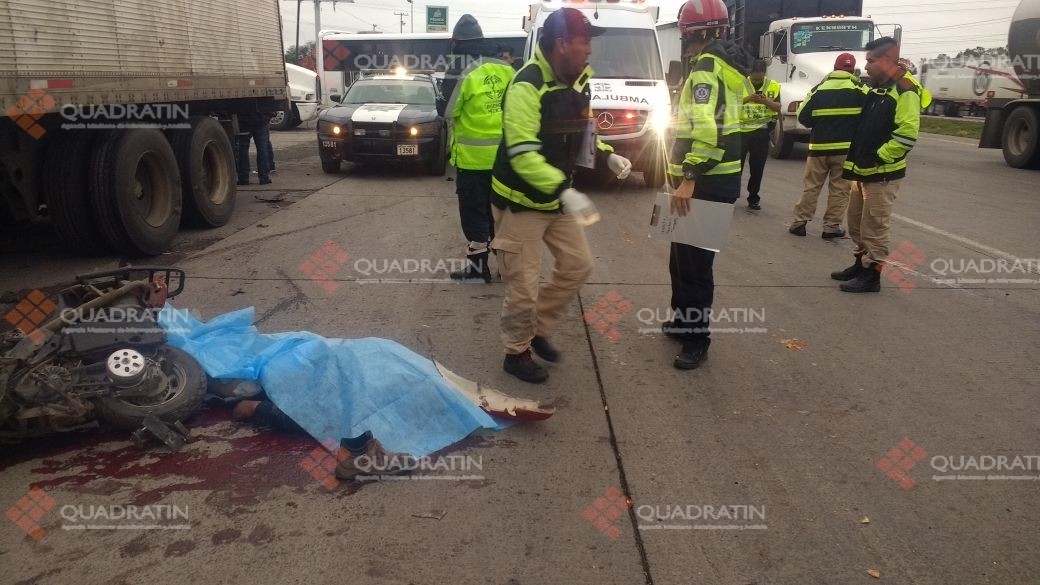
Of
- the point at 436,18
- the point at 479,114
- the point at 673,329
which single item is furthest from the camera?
the point at 436,18

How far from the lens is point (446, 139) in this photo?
13.2 metres

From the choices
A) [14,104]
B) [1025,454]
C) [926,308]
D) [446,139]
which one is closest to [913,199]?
[926,308]

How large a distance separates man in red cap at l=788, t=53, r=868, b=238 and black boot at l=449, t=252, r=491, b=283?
12.5 ft

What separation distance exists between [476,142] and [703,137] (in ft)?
7.36

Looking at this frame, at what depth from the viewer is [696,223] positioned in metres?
4.56

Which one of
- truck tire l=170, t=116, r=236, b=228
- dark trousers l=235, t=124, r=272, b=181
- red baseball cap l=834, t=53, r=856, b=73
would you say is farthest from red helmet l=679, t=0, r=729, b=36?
dark trousers l=235, t=124, r=272, b=181

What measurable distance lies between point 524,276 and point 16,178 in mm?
4500

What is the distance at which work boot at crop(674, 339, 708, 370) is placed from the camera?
4.60 meters

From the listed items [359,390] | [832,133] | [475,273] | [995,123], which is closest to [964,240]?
[832,133]

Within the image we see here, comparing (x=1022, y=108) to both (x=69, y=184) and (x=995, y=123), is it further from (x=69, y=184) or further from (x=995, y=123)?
(x=69, y=184)

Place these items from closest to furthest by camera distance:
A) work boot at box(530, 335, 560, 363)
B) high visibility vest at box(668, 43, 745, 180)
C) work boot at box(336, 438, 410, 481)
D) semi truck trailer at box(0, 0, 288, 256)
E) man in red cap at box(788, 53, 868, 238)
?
work boot at box(336, 438, 410, 481), high visibility vest at box(668, 43, 745, 180), work boot at box(530, 335, 560, 363), semi truck trailer at box(0, 0, 288, 256), man in red cap at box(788, 53, 868, 238)

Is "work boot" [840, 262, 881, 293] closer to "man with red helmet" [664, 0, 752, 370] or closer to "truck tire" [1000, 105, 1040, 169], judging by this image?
"man with red helmet" [664, 0, 752, 370]

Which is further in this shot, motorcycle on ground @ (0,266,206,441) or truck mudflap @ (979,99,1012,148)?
truck mudflap @ (979,99,1012,148)

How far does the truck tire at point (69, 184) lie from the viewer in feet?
20.8
